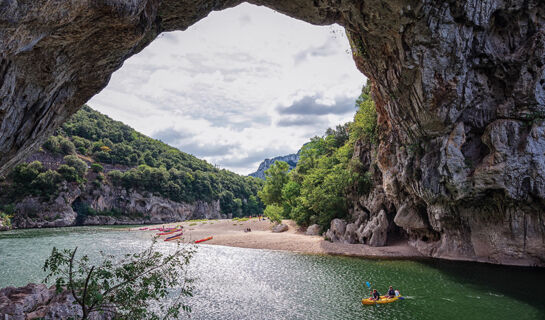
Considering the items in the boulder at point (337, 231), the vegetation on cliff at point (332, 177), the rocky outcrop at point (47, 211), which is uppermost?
the vegetation on cliff at point (332, 177)

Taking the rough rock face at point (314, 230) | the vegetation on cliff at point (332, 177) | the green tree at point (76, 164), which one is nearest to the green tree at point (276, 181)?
the vegetation on cliff at point (332, 177)

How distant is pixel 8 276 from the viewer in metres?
18.9

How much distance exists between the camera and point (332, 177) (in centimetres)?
3294

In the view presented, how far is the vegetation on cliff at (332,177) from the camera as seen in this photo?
Result: 30797 millimetres

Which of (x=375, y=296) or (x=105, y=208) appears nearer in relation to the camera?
(x=375, y=296)

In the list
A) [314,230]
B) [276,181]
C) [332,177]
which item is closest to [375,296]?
[332,177]

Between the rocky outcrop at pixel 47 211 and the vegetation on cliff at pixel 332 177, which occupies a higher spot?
the vegetation on cliff at pixel 332 177

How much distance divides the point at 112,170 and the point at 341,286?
77.5 m

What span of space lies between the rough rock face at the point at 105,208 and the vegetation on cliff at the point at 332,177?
43.2m

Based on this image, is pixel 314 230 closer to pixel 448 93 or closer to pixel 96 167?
pixel 448 93

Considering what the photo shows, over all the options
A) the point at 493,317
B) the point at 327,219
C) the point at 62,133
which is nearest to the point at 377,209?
the point at 327,219

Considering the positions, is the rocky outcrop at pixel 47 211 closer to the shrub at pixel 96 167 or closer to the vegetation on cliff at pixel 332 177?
the shrub at pixel 96 167

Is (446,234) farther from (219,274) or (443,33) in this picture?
(219,274)

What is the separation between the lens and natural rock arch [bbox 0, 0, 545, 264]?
38.3ft
